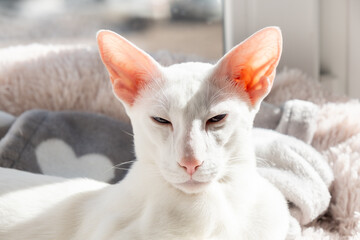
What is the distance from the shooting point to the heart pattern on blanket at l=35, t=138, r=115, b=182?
3.55 feet

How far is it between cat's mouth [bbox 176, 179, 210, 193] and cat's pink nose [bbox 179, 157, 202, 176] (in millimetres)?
25

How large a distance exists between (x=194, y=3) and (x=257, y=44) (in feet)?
3.08

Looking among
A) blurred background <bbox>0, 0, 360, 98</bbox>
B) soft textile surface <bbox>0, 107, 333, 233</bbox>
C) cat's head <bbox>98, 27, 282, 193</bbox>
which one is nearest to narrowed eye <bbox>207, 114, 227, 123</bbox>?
cat's head <bbox>98, 27, 282, 193</bbox>

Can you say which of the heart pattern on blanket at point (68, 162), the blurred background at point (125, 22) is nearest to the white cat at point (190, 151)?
the heart pattern on blanket at point (68, 162)

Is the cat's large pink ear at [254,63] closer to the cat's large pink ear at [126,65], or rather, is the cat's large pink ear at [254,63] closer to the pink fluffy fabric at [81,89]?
the cat's large pink ear at [126,65]

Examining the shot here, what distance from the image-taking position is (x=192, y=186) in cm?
64

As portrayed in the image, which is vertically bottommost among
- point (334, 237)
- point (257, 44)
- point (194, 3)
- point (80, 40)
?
point (334, 237)

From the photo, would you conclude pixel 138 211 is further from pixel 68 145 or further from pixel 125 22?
pixel 125 22

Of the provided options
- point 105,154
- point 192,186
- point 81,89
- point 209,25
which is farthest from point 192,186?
point 209,25

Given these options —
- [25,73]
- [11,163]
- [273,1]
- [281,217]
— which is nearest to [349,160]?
[281,217]

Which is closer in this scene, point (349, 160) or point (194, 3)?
point (349, 160)

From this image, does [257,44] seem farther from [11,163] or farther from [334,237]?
[11,163]

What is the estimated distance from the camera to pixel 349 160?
39.8 inches

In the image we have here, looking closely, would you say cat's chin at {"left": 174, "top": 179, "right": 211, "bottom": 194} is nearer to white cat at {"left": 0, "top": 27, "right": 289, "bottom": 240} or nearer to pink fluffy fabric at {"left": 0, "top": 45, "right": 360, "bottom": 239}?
white cat at {"left": 0, "top": 27, "right": 289, "bottom": 240}
